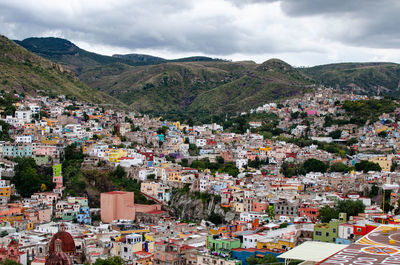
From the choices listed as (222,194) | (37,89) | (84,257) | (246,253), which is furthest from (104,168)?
(37,89)

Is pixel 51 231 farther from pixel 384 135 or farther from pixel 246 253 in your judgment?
pixel 384 135

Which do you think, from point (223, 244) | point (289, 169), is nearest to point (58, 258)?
point (223, 244)

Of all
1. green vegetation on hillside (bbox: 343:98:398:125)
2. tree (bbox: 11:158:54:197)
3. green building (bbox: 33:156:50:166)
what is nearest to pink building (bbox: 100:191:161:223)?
tree (bbox: 11:158:54:197)

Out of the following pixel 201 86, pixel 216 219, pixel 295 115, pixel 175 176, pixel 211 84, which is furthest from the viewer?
pixel 211 84

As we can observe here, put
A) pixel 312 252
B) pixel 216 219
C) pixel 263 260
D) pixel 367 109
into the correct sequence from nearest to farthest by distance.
→ pixel 312 252
pixel 263 260
pixel 216 219
pixel 367 109

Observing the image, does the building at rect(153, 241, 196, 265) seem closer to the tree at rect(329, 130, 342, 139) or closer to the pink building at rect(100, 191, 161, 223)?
the pink building at rect(100, 191, 161, 223)

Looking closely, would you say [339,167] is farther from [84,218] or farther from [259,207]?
[84,218]

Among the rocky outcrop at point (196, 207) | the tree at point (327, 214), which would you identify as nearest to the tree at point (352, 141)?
the rocky outcrop at point (196, 207)

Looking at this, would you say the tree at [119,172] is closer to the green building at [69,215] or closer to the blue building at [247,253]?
the green building at [69,215]
